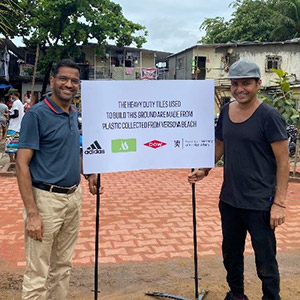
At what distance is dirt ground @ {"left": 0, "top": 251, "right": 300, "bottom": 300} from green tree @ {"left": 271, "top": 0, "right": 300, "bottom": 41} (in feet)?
90.5

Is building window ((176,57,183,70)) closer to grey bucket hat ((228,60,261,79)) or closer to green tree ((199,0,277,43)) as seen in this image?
green tree ((199,0,277,43))

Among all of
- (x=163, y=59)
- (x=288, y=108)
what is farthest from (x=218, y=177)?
(x=163, y=59)

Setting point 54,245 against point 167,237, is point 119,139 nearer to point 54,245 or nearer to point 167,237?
point 54,245

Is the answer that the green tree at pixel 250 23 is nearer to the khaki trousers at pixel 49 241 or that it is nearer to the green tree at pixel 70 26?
the green tree at pixel 70 26

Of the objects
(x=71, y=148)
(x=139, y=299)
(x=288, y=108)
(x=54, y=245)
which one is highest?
(x=288, y=108)

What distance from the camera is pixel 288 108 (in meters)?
8.96

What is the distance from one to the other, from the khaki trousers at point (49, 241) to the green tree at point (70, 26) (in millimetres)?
22740

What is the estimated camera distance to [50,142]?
8.39 ft

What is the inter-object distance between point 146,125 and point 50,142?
763 mm

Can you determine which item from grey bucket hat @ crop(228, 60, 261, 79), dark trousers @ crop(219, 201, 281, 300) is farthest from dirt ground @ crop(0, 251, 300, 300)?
grey bucket hat @ crop(228, 60, 261, 79)

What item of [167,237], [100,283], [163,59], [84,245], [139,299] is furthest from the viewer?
[163,59]

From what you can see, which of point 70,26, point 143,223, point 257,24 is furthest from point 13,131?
point 257,24

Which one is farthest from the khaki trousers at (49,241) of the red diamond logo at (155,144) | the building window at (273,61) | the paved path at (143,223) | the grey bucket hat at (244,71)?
the building window at (273,61)

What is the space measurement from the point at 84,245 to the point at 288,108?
6.24 m
